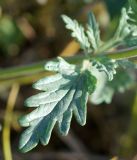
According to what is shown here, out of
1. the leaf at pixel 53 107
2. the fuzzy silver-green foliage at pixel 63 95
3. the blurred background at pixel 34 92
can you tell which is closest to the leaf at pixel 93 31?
the fuzzy silver-green foliage at pixel 63 95

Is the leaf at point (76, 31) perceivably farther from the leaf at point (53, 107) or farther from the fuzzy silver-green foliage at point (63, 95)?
the leaf at point (53, 107)

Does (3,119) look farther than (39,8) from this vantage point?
No

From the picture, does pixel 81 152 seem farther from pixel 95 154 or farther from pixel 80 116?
pixel 80 116

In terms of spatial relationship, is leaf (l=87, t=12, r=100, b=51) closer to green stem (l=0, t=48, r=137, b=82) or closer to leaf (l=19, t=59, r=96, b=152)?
green stem (l=0, t=48, r=137, b=82)

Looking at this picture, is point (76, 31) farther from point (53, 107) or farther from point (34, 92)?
point (34, 92)

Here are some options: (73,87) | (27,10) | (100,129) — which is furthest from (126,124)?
(73,87)
